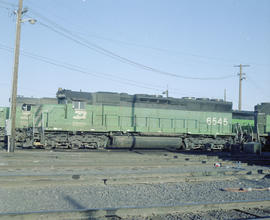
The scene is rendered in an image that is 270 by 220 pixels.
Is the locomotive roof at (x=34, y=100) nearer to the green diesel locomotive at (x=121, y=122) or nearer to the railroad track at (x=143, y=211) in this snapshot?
the green diesel locomotive at (x=121, y=122)

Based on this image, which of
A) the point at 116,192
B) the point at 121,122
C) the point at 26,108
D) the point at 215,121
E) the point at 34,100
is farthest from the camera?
the point at 215,121

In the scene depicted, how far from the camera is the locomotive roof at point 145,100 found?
16422 mm

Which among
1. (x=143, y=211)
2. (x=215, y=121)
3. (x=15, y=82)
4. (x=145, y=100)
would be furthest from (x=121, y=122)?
(x=143, y=211)

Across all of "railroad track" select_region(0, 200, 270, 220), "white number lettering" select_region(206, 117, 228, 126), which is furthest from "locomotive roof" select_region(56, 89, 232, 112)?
"railroad track" select_region(0, 200, 270, 220)

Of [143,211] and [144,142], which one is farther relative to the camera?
[144,142]

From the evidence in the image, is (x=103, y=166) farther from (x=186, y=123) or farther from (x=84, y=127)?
(x=186, y=123)

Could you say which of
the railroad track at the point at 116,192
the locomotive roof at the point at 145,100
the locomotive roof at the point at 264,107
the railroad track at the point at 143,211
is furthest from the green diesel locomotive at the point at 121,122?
the railroad track at the point at 143,211

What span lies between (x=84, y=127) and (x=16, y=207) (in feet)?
37.3

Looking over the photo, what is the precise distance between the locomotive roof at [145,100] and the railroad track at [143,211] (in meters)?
12.3

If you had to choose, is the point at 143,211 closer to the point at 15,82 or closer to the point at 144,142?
the point at 15,82

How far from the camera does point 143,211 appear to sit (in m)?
4.61

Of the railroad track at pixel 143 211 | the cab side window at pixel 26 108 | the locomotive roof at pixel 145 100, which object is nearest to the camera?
the railroad track at pixel 143 211

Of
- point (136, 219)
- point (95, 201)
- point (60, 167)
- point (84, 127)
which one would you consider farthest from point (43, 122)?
point (136, 219)

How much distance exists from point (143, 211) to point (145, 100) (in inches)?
538
